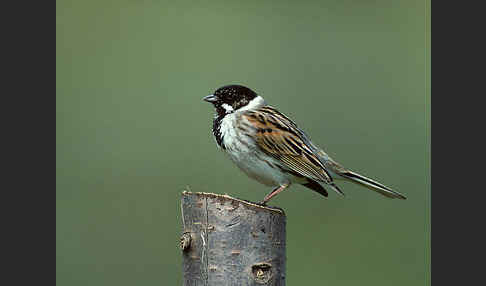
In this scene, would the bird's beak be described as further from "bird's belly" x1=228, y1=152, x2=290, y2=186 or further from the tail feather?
the tail feather

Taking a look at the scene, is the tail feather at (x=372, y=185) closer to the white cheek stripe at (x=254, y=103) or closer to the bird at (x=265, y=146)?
the bird at (x=265, y=146)

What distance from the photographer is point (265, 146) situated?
23.6ft

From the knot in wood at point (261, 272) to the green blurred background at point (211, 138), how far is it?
4.22m

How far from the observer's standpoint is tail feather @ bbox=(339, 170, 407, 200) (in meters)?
7.42

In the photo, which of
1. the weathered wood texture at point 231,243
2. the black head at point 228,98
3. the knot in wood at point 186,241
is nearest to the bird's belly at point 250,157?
the black head at point 228,98

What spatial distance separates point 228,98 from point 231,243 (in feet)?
6.81

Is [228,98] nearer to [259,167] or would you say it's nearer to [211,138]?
[259,167]

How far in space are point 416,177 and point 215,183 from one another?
3.10 meters

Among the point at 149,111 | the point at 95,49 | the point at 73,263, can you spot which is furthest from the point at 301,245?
the point at 95,49

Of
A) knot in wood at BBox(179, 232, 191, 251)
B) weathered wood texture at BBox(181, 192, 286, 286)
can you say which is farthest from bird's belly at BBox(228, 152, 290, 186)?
knot in wood at BBox(179, 232, 191, 251)

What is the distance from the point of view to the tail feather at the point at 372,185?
742 centimetres

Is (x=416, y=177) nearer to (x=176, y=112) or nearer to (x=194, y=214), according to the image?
(x=176, y=112)

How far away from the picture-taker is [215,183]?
1139 centimetres

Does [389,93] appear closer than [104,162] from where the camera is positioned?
No
